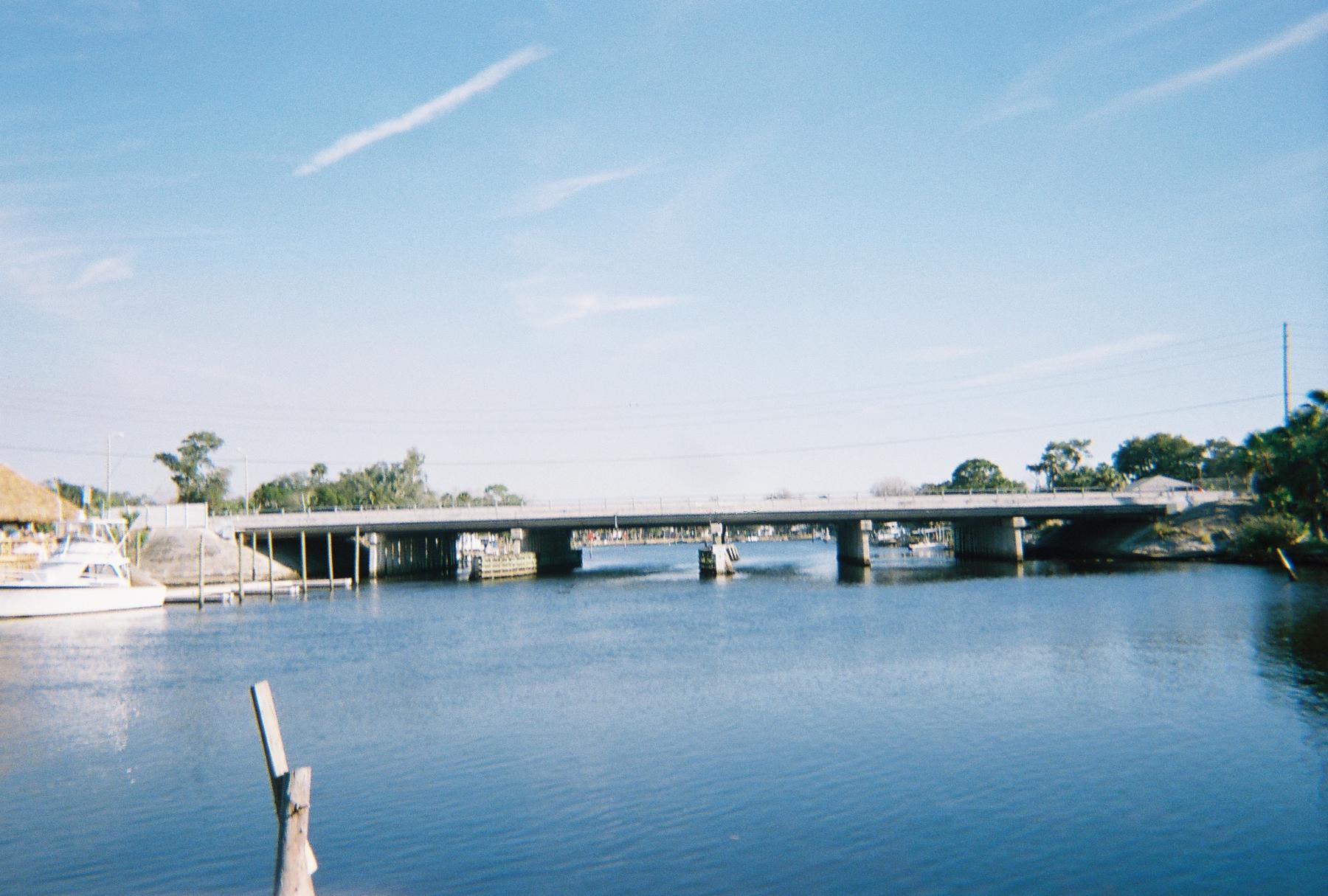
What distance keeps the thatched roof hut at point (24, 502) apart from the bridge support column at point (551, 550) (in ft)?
205

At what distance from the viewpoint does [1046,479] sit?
195m

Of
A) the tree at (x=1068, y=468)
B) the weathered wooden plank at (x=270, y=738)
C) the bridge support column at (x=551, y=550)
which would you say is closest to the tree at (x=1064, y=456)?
the tree at (x=1068, y=468)

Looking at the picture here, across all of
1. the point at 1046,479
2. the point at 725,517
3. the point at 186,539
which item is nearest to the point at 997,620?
the point at 725,517

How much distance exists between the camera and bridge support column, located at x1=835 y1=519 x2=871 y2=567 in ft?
419

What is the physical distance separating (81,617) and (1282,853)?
7480 cm

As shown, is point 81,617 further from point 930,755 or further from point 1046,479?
point 1046,479

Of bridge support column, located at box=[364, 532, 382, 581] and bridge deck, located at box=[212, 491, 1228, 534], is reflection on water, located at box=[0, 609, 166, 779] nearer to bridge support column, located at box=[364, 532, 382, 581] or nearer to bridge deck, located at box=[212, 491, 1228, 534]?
bridge deck, located at box=[212, 491, 1228, 534]

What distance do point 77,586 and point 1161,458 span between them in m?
161

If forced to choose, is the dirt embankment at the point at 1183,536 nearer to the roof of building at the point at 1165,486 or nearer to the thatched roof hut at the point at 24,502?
the roof of building at the point at 1165,486

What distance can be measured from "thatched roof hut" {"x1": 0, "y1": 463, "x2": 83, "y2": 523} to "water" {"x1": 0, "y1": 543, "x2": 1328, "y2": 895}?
115 ft

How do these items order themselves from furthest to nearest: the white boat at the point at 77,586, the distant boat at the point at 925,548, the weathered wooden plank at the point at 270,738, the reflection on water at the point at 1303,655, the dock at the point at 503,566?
1. the distant boat at the point at 925,548
2. the dock at the point at 503,566
3. the white boat at the point at 77,586
4. the reflection on water at the point at 1303,655
5. the weathered wooden plank at the point at 270,738

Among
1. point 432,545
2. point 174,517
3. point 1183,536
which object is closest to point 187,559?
point 174,517

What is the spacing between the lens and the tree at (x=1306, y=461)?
8112 cm

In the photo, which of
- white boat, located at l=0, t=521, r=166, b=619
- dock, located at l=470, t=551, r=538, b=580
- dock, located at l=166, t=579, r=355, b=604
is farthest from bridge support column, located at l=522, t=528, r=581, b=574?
white boat, located at l=0, t=521, r=166, b=619
